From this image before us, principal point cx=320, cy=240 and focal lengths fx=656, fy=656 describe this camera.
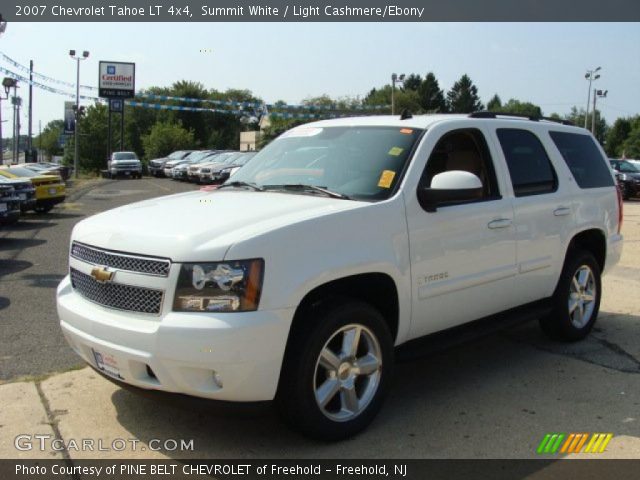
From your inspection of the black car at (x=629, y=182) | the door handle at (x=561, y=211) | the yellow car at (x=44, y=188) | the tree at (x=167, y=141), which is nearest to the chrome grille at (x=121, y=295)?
the door handle at (x=561, y=211)

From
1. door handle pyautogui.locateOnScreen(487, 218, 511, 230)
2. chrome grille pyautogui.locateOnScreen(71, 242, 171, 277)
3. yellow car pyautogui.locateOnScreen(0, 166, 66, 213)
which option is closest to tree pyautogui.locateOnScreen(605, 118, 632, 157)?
yellow car pyautogui.locateOnScreen(0, 166, 66, 213)

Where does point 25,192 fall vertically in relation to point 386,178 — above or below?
below

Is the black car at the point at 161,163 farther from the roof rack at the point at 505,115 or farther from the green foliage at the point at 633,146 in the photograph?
the green foliage at the point at 633,146

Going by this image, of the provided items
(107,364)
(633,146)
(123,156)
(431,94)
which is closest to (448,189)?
(107,364)

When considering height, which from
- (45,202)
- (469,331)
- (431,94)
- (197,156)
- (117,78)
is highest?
(431,94)

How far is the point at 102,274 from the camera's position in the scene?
11.8 feet

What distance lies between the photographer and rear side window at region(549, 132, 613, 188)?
18.4 ft

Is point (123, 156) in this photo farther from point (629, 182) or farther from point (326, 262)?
point (326, 262)

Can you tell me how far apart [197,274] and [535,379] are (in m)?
2.83

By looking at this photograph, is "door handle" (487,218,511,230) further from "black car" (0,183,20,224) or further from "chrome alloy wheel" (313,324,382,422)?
"black car" (0,183,20,224)

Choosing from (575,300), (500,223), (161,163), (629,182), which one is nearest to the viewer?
(500,223)

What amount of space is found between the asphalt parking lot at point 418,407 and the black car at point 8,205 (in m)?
7.01

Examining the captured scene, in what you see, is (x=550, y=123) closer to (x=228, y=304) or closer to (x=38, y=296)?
(x=228, y=304)

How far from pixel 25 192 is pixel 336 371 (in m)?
13.5
